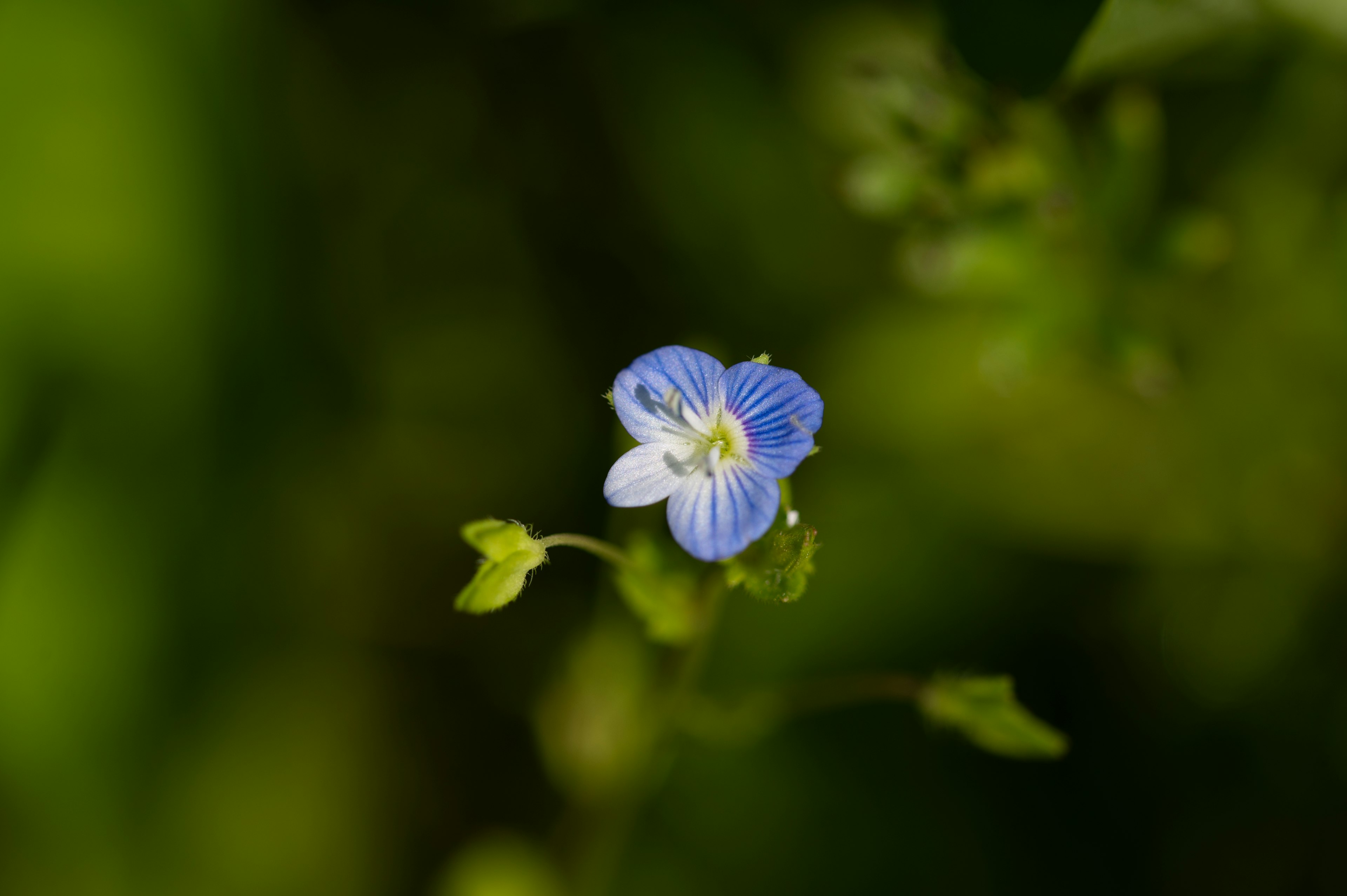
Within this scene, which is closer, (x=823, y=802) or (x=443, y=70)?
(x=823, y=802)

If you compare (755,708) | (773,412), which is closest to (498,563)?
(773,412)

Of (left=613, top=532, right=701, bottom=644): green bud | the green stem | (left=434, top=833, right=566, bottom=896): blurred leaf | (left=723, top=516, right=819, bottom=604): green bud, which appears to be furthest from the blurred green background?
(left=723, top=516, right=819, bottom=604): green bud

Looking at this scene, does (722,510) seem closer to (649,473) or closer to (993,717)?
(649,473)

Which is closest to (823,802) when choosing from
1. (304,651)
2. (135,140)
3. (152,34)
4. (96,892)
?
(304,651)

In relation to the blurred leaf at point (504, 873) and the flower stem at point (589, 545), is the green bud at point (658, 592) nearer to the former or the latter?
the flower stem at point (589, 545)

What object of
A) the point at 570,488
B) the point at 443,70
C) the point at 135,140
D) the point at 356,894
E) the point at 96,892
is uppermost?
the point at 443,70

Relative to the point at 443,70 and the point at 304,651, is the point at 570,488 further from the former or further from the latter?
the point at 443,70

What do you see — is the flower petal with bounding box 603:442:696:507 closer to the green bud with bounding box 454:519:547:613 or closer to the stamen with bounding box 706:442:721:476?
the stamen with bounding box 706:442:721:476
